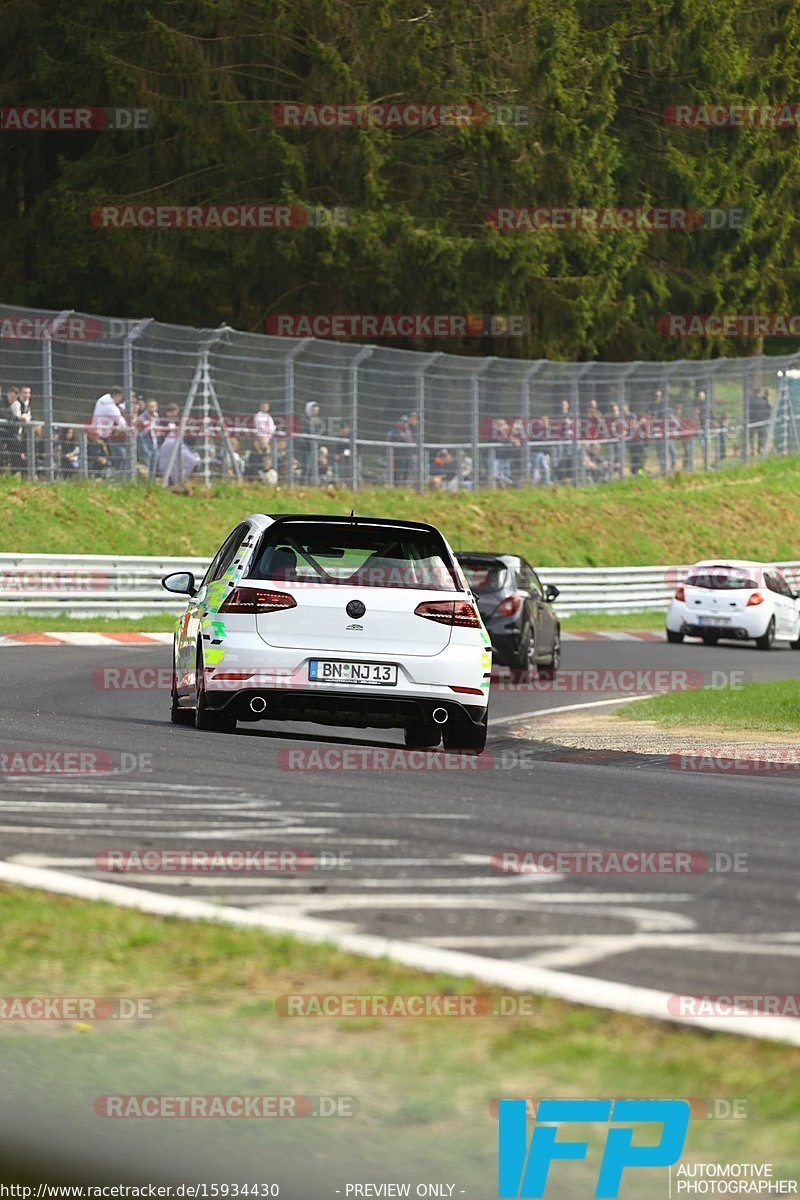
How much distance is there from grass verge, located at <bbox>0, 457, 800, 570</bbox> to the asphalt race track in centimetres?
1802

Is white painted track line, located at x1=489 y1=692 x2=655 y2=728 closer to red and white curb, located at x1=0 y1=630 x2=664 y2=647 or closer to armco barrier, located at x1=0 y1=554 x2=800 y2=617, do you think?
red and white curb, located at x1=0 y1=630 x2=664 y2=647

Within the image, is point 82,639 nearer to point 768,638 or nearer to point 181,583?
point 181,583

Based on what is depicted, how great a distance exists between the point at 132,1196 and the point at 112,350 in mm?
27430

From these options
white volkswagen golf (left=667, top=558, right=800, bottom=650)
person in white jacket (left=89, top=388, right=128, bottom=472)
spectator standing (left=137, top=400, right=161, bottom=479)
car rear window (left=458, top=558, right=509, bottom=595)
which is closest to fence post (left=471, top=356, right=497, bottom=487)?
spectator standing (left=137, top=400, right=161, bottom=479)

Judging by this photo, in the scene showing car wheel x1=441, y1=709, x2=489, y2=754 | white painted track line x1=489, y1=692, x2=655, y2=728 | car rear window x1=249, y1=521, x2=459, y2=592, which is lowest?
white painted track line x1=489, y1=692, x2=655, y2=728

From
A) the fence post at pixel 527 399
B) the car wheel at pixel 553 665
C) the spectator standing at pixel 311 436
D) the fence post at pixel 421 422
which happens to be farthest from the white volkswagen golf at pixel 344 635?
the fence post at pixel 527 399

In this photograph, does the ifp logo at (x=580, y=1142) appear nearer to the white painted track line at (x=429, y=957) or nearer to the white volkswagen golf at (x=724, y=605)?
the white painted track line at (x=429, y=957)

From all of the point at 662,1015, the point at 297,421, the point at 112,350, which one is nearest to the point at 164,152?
the point at 297,421

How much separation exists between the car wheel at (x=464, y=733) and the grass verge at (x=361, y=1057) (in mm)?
6937

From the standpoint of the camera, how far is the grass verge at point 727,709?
1738 centimetres

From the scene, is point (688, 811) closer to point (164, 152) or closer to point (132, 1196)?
point (132, 1196)

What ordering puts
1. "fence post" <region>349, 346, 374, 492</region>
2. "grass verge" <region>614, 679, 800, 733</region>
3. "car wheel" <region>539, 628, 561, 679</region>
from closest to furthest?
"grass verge" <region>614, 679, 800, 733</region> < "car wheel" <region>539, 628, 561, 679</region> < "fence post" <region>349, 346, 374, 492</region>

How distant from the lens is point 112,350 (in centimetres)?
3094

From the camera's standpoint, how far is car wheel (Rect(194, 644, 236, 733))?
1299cm
